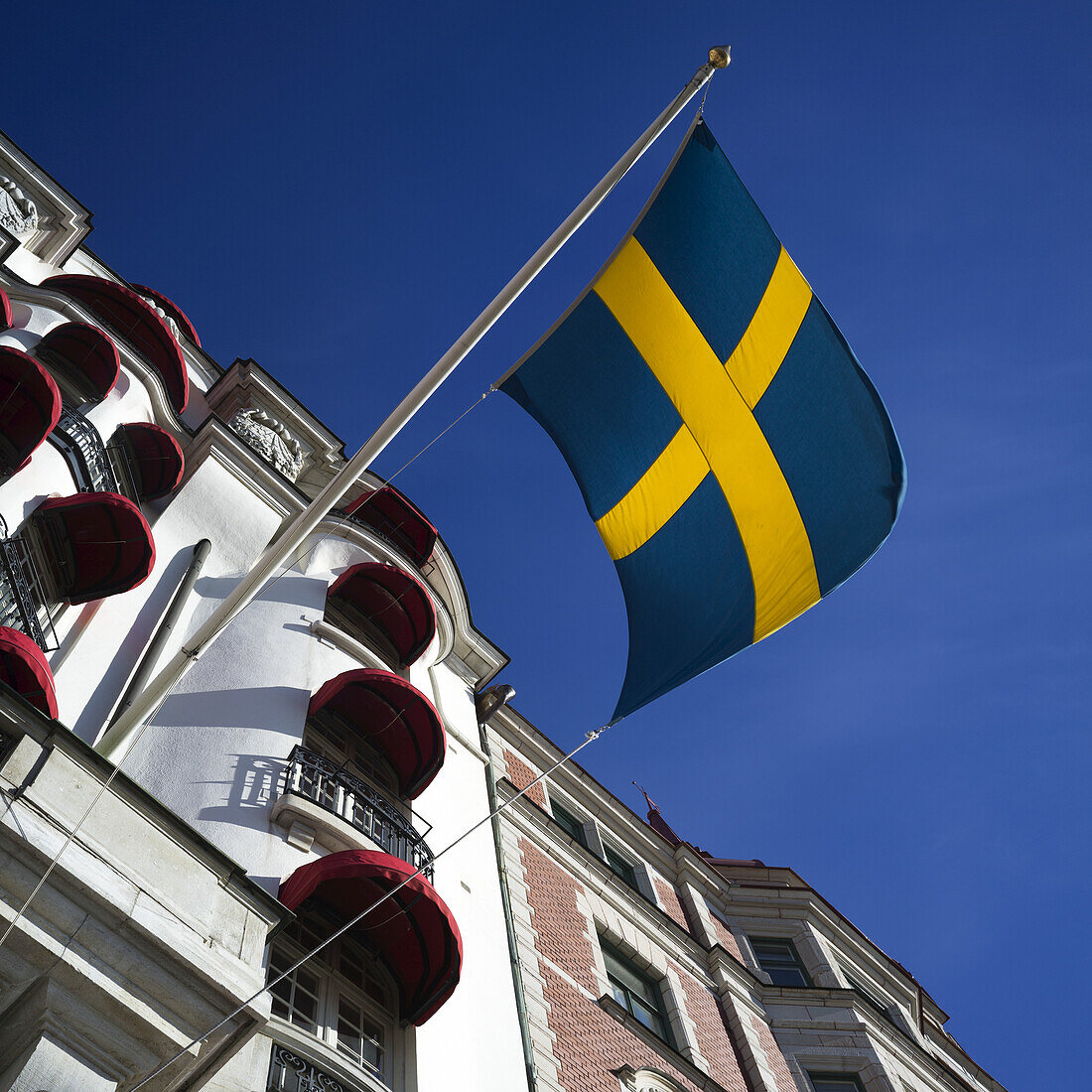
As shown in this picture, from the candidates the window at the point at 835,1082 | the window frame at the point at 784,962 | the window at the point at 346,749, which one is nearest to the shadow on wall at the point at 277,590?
the window at the point at 346,749

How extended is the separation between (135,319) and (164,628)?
9.64 meters

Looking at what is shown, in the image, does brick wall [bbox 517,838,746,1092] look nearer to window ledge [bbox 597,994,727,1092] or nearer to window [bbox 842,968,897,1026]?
window ledge [bbox 597,994,727,1092]

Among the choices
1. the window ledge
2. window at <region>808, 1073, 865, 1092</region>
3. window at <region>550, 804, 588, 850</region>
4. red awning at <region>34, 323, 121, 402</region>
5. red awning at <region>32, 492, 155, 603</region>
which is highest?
red awning at <region>34, 323, 121, 402</region>

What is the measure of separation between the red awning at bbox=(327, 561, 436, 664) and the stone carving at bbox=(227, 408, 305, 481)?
468cm

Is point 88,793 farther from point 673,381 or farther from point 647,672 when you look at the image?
point 673,381

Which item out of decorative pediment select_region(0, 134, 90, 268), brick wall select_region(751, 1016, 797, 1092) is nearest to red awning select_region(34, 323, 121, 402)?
decorative pediment select_region(0, 134, 90, 268)

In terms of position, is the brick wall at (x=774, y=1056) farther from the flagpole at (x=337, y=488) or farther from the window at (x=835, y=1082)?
the flagpole at (x=337, y=488)

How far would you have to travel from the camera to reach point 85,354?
1750cm

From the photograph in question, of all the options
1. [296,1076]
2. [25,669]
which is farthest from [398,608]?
[296,1076]

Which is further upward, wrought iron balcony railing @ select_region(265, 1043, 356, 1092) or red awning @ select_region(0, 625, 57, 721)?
red awning @ select_region(0, 625, 57, 721)

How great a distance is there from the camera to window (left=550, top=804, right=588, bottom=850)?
2197 cm

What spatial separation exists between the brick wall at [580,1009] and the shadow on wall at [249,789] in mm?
5052

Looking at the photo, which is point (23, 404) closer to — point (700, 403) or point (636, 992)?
point (700, 403)

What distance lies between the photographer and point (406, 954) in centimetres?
1186
